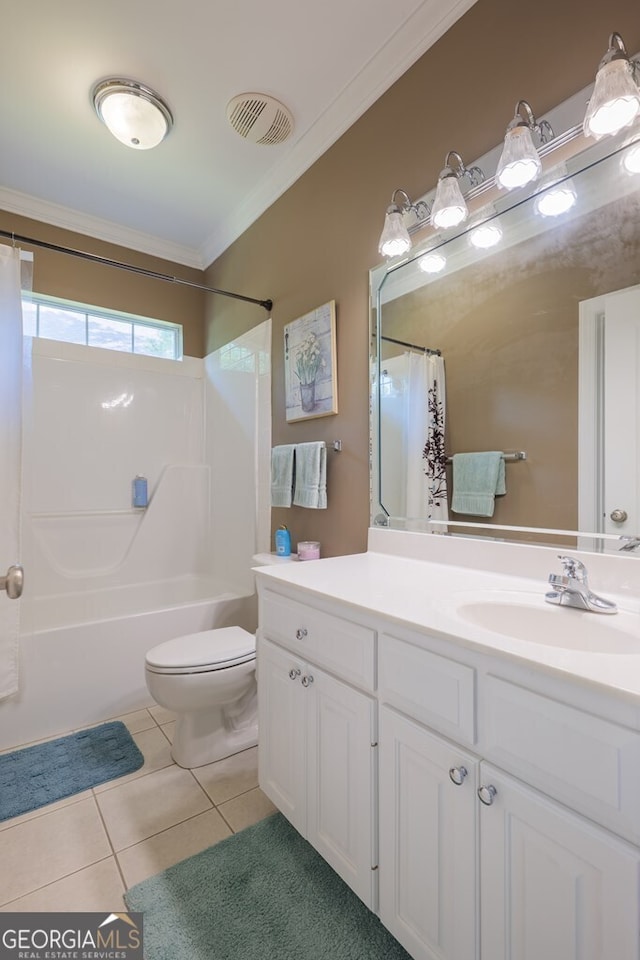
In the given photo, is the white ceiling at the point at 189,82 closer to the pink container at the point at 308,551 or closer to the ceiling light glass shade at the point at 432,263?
the ceiling light glass shade at the point at 432,263

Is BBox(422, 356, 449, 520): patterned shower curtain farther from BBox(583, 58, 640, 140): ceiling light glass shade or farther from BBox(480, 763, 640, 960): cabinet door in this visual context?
BBox(480, 763, 640, 960): cabinet door

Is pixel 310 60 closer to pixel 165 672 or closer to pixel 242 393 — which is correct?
pixel 242 393

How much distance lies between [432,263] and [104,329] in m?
2.18

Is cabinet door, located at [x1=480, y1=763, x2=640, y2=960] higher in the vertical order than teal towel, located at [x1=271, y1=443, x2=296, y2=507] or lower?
lower

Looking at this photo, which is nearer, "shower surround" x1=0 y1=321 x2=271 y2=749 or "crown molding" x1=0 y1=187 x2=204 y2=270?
"shower surround" x1=0 y1=321 x2=271 y2=749

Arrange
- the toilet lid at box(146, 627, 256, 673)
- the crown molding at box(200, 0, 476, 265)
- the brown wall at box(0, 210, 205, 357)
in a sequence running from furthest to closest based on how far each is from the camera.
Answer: the brown wall at box(0, 210, 205, 357) → the toilet lid at box(146, 627, 256, 673) → the crown molding at box(200, 0, 476, 265)

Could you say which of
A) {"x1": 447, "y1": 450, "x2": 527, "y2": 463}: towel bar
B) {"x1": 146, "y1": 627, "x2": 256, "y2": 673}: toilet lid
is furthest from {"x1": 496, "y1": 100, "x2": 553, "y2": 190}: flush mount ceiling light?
{"x1": 146, "y1": 627, "x2": 256, "y2": 673}: toilet lid

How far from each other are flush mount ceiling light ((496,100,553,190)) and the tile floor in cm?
208

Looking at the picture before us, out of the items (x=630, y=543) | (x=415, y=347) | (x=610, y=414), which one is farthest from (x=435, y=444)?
(x=630, y=543)

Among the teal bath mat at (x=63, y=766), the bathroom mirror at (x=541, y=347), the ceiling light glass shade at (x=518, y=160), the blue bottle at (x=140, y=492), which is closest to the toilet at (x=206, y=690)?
the teal bath mat at (x=63, y=766)

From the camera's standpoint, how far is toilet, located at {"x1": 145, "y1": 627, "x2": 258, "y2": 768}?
1.64 meters

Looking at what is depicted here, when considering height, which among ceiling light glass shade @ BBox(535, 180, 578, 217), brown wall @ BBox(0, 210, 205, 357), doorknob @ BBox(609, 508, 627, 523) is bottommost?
doorknob @ BBox(609, 508, 627, 523)

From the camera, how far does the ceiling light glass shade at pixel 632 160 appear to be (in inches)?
40.5

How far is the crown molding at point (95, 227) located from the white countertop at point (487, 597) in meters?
2.51
